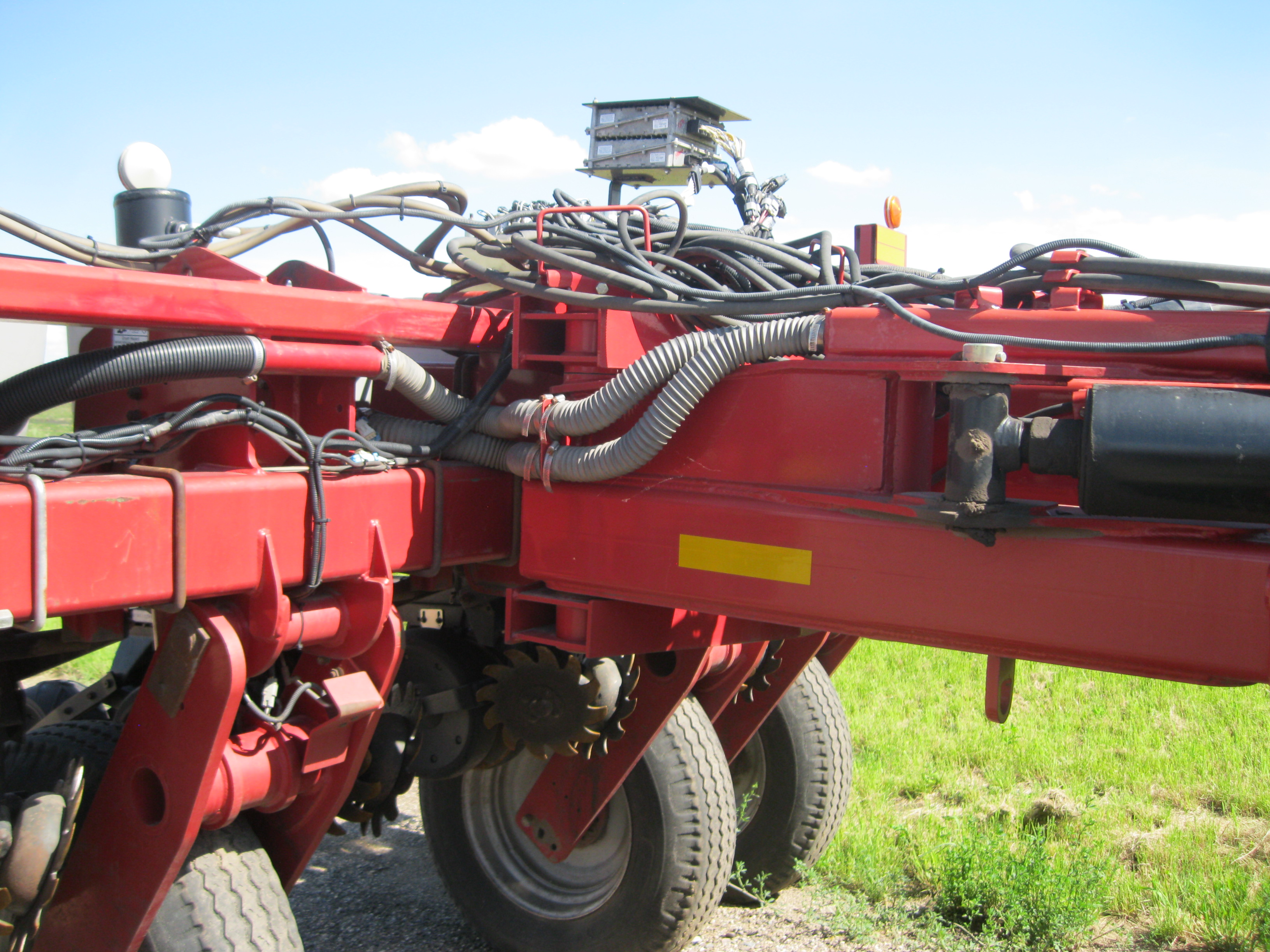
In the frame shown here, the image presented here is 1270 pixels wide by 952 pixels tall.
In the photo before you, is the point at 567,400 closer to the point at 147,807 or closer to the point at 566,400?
the point at 566,400

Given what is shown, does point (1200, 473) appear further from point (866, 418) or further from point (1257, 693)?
point (1257, 693)

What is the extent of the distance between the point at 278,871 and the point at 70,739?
0.59 meters

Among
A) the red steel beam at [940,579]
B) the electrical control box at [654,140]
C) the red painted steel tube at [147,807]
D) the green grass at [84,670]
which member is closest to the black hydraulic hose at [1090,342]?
the red steel beam at [940,579]

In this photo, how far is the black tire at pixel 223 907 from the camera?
7.67 feet

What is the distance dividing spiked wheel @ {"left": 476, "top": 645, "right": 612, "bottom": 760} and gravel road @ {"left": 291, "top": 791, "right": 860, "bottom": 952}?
85cm

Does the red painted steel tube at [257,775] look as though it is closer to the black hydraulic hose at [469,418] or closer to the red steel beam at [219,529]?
the red steel beam at [219,529]

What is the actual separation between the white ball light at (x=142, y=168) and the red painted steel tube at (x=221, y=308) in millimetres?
934

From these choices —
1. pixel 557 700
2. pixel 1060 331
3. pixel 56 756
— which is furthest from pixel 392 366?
pixel 1060 331

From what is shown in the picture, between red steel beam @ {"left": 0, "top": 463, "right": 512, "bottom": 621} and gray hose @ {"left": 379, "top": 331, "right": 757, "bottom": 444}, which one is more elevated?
gray hose @ {"left": 379, "top": 331, "right": 757, "bottom": 444}

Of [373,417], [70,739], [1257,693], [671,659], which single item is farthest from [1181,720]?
[70,739]

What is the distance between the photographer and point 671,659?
10.6ft

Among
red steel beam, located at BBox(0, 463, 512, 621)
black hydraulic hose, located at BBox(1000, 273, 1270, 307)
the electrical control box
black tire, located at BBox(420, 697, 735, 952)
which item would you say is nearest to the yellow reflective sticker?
red steel beam, located at BBox(0, 463, 512, 621)

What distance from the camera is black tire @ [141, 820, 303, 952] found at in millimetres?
2338

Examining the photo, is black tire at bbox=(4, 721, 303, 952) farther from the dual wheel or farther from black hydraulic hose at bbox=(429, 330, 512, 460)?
the dual wheel
